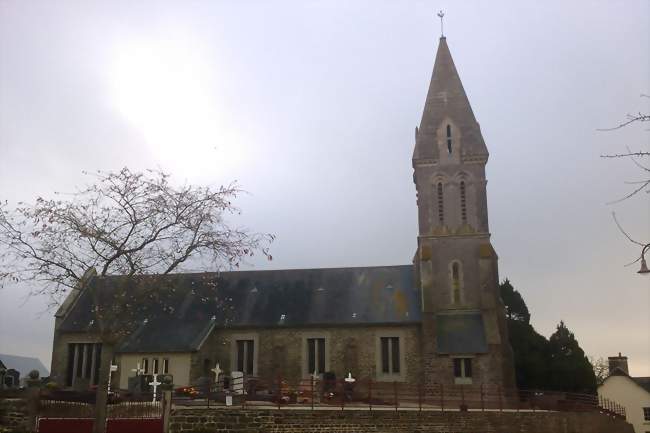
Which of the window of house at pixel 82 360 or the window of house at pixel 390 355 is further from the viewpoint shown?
the window of house at pixel 82 360

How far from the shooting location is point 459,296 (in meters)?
36.8

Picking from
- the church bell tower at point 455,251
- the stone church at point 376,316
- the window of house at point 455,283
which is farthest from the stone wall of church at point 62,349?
the window of house at point 455,283

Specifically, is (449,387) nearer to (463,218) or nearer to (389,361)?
(389,361)

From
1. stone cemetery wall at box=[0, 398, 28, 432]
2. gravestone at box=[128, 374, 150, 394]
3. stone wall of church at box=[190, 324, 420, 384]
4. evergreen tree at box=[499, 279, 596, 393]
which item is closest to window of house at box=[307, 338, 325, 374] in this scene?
stone wall of church at box=[190, 324, 420, 384]

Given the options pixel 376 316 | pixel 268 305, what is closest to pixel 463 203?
pixel 376 316

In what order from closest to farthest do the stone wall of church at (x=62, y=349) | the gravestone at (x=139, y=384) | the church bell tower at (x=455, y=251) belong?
the gravestone at (x=139, y=384) < the church bell tower at (x=455, y=251) < the stone wall of church at (x=62, y=349)

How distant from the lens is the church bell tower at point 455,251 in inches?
1346

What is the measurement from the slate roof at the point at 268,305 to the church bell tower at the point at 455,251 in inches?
75.1

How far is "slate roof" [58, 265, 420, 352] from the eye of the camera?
3703 centimetres

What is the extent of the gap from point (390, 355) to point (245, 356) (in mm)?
8440

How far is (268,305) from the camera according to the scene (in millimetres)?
39281

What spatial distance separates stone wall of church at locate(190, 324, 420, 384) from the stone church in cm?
6

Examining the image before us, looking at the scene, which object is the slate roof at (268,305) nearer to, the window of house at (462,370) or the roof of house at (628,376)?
the window of house at (462,370)

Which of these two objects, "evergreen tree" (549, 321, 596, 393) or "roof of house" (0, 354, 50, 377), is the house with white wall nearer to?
"evergreen tree" (549, 321, 596, 393)
